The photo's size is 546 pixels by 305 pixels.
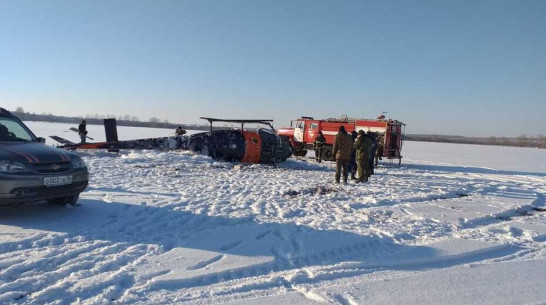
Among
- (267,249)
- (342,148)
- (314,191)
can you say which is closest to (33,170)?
(267,249)

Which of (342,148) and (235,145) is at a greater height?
(342,148)

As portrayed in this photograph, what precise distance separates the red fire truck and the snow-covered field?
1001cm

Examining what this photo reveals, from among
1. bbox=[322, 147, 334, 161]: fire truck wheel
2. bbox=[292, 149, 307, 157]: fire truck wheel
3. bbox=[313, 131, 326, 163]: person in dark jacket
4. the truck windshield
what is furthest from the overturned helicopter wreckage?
the truck windshield

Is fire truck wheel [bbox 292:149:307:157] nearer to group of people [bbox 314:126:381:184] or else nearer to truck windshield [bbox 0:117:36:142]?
group of people [bbox 314:126:381:184]

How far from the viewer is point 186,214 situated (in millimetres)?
6191

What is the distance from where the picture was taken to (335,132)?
19922 mm

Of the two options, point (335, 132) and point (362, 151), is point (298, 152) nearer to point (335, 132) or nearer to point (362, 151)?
point (335, 132)

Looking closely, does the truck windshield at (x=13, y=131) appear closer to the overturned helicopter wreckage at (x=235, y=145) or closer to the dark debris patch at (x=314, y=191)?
the dark debris patch at (x=314, y=191)

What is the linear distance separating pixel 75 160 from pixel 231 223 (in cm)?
266

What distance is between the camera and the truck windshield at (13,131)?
19.5 feet

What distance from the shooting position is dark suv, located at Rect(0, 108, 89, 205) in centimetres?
489

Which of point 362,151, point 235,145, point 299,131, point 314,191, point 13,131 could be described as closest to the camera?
point 13,131

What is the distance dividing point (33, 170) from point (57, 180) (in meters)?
0.35

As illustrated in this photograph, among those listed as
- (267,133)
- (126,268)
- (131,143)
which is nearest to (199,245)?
(126,268)
